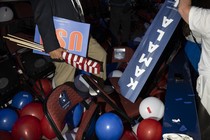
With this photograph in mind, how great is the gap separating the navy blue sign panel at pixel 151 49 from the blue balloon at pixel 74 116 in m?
0.54

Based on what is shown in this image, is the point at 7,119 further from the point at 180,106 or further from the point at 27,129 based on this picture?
the point at 180,106

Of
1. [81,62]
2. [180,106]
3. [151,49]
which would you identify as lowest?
[180,106]

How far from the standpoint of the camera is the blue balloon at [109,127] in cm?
268

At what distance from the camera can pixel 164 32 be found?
8.81 feet

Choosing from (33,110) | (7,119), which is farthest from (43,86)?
(7,119)

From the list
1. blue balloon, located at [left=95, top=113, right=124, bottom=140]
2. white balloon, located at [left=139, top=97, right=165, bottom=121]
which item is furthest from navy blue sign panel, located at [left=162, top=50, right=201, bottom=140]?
blue balloon, located at [left=95, top=113, right=124, bottom=140]

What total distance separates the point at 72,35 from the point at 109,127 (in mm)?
1085

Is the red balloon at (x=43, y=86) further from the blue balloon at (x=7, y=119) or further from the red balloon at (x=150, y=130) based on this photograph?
the red balloon at (x=150, y=130)

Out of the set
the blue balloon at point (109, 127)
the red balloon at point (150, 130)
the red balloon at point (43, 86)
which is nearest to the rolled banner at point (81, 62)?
the blue balloon at point (109, 127)

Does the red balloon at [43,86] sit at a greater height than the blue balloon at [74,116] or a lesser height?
lesser

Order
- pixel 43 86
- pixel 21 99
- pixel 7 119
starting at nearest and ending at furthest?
pixel 7 119
pixel 21 99
pixel 43 86

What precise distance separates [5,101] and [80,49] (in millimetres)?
1358

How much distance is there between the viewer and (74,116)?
2789 millimetres

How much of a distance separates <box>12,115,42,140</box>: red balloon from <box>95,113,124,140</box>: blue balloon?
0.67 meters
